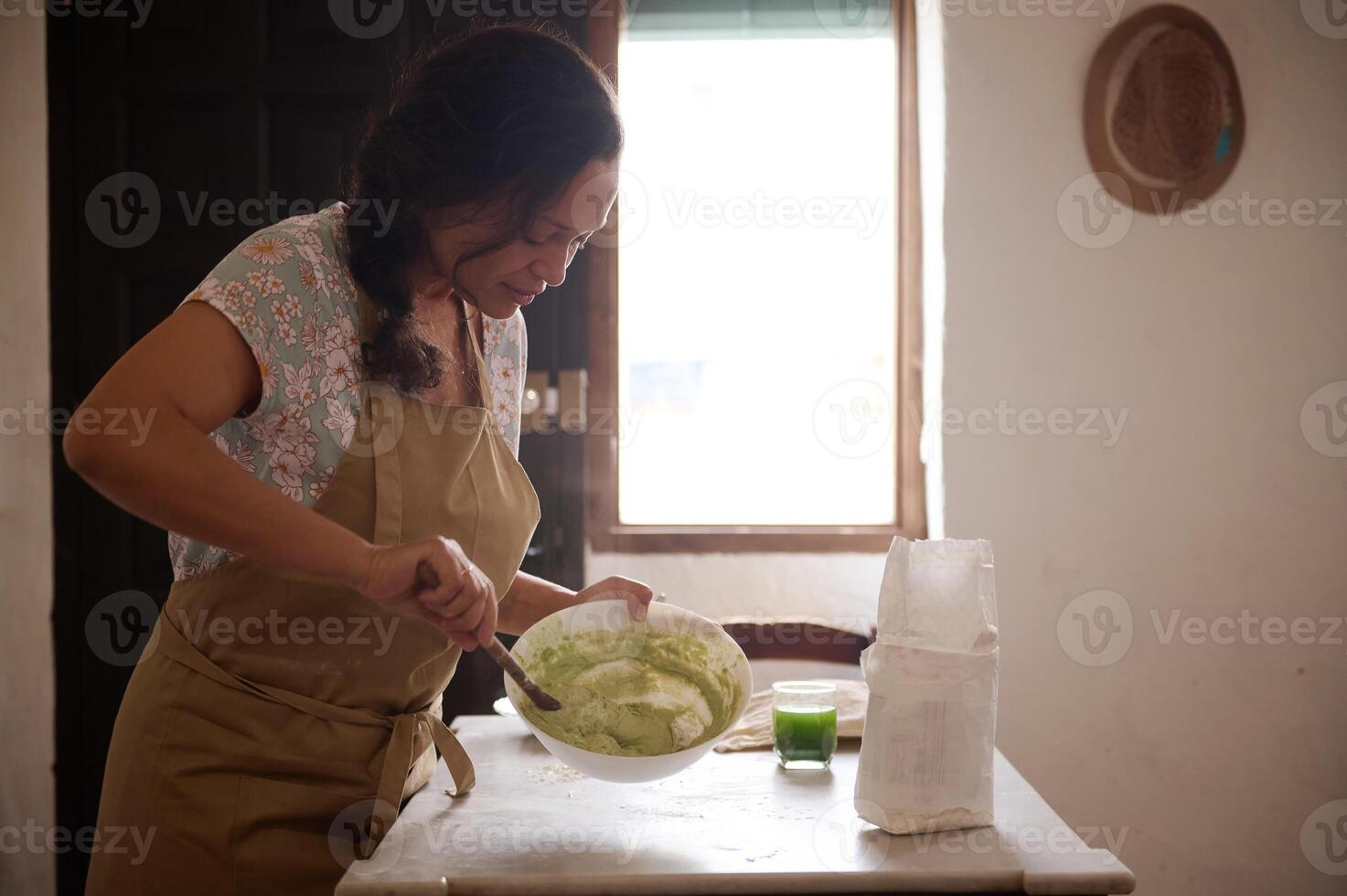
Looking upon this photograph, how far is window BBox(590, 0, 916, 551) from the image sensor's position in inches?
109

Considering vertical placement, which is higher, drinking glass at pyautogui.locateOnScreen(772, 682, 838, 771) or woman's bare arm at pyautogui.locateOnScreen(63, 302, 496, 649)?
woman's bare arm at pyautogui.locateOnScreen(63, 302, 496, 649)

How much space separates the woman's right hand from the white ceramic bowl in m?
0.22

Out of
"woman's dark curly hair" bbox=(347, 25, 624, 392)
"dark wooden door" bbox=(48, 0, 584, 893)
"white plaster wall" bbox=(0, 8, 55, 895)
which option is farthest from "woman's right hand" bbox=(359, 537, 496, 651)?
"white plaster wall" bbox=(0, 8, 55, 895)

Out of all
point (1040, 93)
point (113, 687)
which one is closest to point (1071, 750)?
point (1040, 93)

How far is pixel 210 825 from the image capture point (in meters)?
1.17

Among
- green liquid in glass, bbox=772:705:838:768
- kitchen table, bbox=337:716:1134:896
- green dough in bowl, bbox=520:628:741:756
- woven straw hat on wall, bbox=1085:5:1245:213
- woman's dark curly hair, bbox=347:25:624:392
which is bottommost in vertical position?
kitchen table, bbox=337:716:1134:896

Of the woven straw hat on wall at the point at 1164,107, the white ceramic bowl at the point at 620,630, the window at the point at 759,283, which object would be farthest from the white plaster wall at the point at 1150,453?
the white ceramic bowl at the point at 620,630

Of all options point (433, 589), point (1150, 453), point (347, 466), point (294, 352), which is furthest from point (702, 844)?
point (1150, 453)

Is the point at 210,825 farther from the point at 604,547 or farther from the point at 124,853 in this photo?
the point at 604,547

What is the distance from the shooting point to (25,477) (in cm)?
254

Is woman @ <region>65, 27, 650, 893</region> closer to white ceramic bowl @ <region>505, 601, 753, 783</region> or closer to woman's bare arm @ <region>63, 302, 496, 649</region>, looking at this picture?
woman's bare arm @ <region>63, 302, 496, 649</region>

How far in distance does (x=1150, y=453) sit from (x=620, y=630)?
1724 mm

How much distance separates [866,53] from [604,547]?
1.52 meters

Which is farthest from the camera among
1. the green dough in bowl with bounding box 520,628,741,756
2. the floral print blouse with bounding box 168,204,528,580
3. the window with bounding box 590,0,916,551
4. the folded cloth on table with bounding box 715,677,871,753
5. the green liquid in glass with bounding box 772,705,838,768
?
the window with bounding box 590,0,916,551
